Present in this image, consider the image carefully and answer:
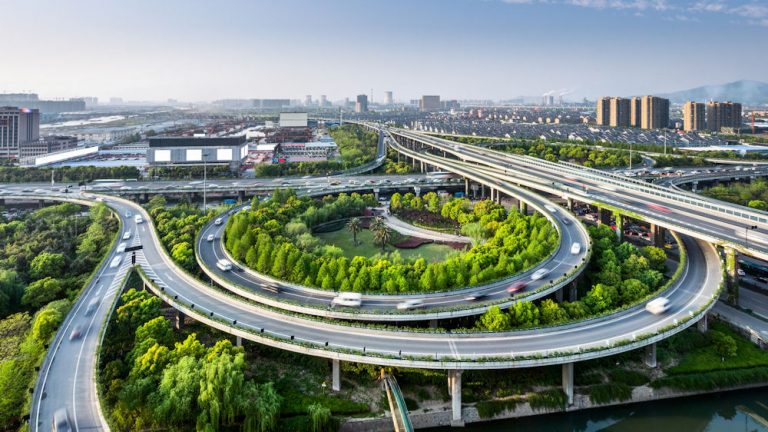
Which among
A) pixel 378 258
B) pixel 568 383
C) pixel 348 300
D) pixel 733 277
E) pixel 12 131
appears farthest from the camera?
pixel 12 131

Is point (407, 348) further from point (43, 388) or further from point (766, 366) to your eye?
point (766, 366)

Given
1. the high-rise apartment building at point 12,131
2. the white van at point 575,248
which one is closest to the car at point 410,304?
the white van at point 575,248

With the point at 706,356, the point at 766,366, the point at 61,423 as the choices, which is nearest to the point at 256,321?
the point at 61,423

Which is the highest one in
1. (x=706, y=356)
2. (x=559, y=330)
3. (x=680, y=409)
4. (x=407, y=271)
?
(x=407, y=271)

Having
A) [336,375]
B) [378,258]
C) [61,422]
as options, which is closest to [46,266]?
[61,422]

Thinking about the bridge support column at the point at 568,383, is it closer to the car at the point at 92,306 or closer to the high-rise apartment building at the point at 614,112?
the car at the point at 92,306

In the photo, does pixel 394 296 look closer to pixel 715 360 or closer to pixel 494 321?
pixel 494 321
